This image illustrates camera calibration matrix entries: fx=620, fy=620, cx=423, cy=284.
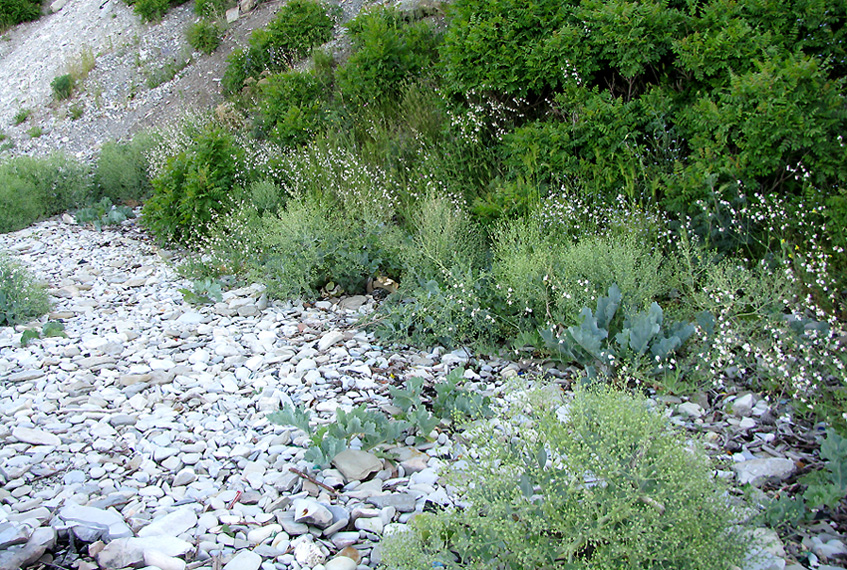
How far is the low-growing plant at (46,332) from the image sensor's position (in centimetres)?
406

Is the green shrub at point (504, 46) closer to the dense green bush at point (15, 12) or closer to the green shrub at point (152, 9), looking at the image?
the green shrub at point (152, 9)

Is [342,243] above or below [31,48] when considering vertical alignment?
below

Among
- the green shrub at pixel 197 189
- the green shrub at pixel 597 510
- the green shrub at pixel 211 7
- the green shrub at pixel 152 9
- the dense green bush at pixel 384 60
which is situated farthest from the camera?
the green shrub at pixel 152 9

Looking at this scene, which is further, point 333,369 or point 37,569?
point 333,369

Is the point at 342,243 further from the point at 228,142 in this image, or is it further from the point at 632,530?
the point at 632,530

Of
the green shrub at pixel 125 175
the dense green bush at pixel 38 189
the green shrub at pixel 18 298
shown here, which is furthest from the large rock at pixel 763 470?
the dense green bush at pixel 38 189

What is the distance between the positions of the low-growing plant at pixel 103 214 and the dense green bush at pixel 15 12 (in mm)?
12215

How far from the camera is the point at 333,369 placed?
3.47m

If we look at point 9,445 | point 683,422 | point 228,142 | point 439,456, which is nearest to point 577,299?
point 683,422

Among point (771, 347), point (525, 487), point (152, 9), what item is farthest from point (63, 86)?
point (525, 487)

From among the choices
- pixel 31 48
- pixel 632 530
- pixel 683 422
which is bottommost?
pixel 683 422

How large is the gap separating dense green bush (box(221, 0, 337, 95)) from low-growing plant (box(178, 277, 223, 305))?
16.9 ft

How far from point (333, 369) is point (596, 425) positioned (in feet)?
5.96

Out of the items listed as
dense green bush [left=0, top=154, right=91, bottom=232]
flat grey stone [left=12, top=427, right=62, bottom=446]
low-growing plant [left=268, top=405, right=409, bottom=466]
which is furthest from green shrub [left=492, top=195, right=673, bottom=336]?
dense green bush [left=0, top=154, right=91, bottom=232]
